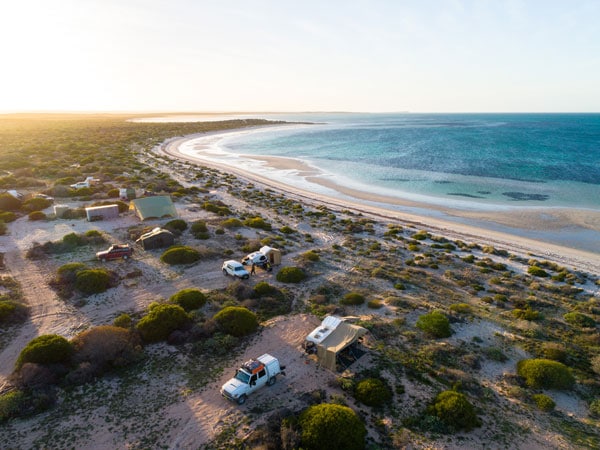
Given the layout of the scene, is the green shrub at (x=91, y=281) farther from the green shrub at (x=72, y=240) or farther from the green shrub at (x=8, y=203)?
the green shrub at (x=8, y=203)

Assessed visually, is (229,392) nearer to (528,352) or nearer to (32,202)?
(528,352)

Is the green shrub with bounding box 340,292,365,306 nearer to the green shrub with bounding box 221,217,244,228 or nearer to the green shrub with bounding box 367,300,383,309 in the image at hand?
the green shrub with bounding box 367,300,383,309

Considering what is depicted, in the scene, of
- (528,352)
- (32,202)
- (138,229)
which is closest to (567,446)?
(528,352)

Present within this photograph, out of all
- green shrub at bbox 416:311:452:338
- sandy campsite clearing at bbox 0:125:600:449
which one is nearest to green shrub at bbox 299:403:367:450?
sandy campsite clearing at bbox 0:125:600:449

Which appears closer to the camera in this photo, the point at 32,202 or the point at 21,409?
the point at 21,409

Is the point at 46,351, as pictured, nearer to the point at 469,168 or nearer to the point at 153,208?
the point at 153,208

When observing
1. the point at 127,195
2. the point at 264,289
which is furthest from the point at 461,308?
the point at 127,195
